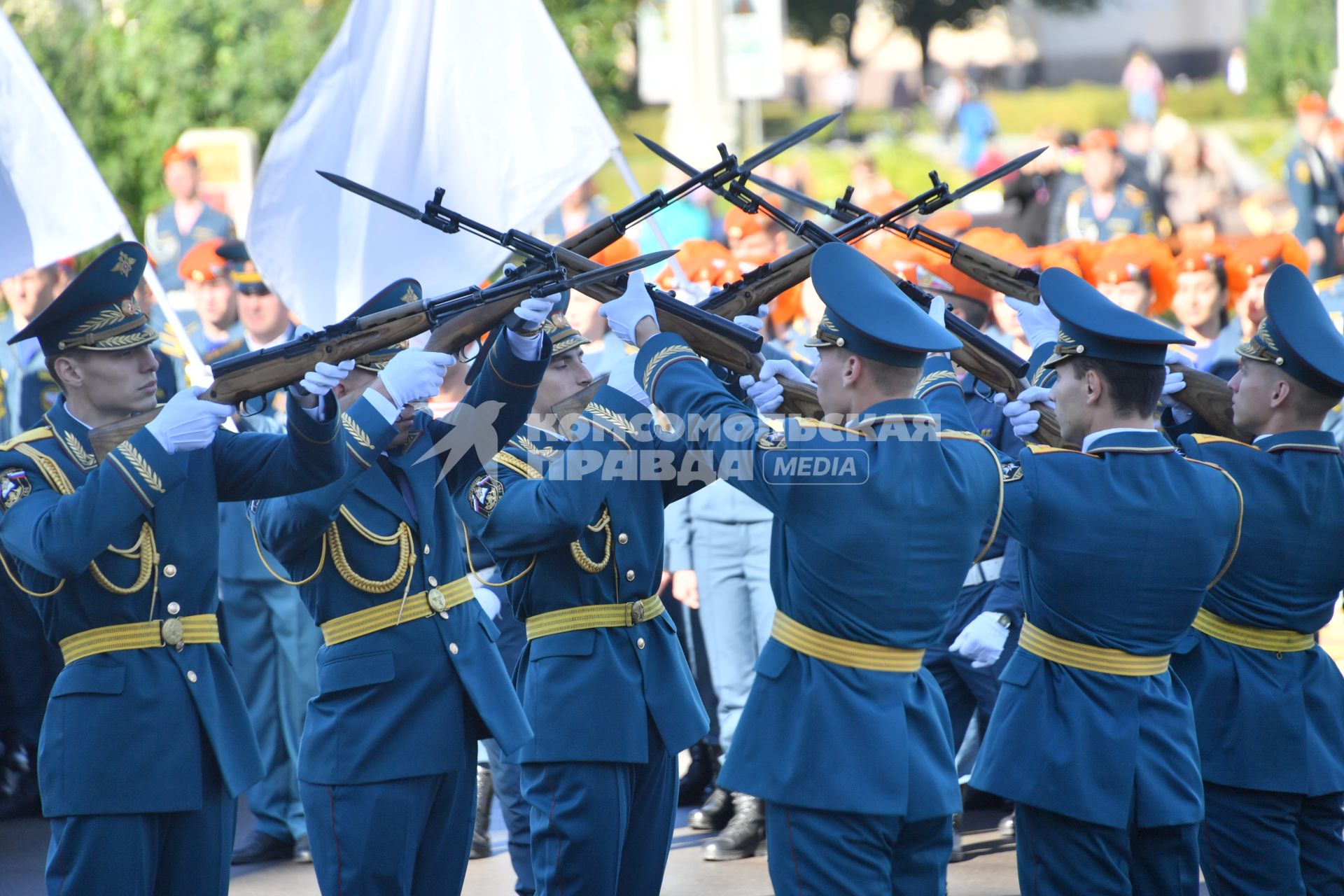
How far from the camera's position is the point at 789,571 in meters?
3.99

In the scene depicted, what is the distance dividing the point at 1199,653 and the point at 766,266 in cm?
168

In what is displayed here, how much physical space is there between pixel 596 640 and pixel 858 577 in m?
1.03

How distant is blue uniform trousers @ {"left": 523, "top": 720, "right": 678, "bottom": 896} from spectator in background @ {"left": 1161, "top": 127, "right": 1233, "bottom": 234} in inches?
465

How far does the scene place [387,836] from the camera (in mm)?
4160

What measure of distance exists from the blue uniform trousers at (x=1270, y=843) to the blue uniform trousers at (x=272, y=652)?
346 cm

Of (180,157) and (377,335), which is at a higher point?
(180,157)

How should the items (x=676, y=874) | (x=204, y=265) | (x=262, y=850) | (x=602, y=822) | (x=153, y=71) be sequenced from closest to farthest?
(x=602, y=822)
(x=676, y=874)
(x=262, y=850)
(x=204, y=265)
(x=153, y=71)

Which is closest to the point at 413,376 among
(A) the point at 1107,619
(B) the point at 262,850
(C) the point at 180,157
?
(A) the point at 1107,619

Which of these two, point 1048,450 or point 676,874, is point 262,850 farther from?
point 1048,450

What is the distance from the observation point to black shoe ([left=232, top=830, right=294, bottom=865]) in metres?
6.12

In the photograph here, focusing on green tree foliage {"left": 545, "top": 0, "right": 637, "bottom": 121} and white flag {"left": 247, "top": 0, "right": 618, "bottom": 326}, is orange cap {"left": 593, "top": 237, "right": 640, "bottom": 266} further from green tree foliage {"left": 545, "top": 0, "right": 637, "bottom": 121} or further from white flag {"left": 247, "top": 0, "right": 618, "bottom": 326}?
green tree foliage {"left": 545, "top": 0, "right": 637, "bottom": 121}

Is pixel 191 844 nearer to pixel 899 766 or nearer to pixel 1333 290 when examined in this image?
pixel 899 766

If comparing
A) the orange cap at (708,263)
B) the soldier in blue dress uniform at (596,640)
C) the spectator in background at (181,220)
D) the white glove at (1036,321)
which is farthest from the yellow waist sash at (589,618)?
the spectator in background at (181,220)

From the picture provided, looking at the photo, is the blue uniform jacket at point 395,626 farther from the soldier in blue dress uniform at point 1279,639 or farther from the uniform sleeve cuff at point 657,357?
the soldier in blue dress uniform at point 1279,639
